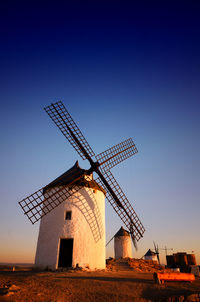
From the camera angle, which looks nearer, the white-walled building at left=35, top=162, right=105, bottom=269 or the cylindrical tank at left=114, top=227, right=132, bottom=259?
the white-walled building at left=35, top=162, right=105, bottom=269

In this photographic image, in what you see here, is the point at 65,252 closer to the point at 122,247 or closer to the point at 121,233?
the point at 122,247

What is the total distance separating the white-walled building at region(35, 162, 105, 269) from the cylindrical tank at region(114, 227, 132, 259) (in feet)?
52.8

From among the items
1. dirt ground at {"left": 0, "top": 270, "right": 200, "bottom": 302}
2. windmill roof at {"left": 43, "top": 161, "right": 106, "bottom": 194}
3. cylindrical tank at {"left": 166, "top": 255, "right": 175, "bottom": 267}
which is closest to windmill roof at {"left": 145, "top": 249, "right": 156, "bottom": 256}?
cylindrical tank at {"left": 166, "top": 255, "right": 175, "bottom": 267}

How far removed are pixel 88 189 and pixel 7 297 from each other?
28.4 ft

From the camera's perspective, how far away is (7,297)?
4.88 m

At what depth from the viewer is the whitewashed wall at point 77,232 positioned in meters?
11.5

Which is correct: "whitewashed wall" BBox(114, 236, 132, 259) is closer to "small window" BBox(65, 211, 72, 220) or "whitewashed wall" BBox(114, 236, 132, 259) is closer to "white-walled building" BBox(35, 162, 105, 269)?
"white-walled building" BBox(35, 162, 105, 269)

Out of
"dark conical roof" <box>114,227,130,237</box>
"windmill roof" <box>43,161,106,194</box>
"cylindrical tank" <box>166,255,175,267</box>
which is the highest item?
"windmill roof" <box>43,161,106,194</box>

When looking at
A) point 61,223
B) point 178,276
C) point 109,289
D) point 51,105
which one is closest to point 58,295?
point 109,289

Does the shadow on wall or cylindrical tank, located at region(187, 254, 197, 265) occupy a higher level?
the shadow on wall

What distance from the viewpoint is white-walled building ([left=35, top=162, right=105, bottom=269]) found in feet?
37.9

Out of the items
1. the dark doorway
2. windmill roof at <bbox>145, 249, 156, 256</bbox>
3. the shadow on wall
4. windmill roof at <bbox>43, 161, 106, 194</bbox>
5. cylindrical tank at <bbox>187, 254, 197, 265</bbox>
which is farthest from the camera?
windmill roof at <bbox>145, 249, 156, 256</bbox>

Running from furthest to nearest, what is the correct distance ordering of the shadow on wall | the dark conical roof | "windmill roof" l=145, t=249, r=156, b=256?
"windmill roof" l=145, t=249, r=156, b=256 → the dark conical roof → the shadow on wall

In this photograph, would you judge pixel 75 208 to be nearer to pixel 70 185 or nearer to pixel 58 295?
pixel 70 185
